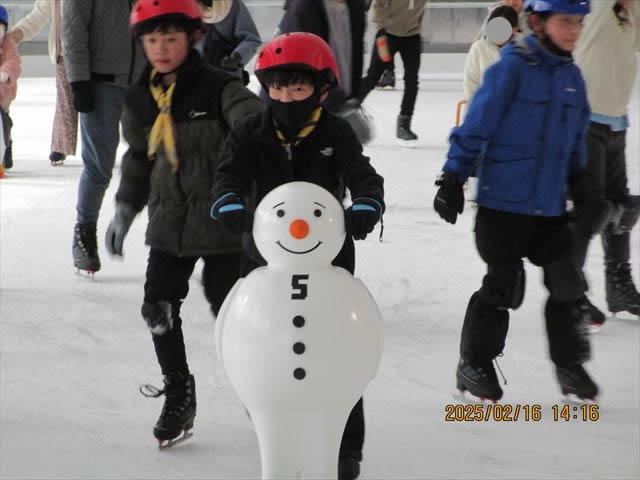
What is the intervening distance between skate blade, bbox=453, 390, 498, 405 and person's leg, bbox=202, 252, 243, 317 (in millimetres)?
857

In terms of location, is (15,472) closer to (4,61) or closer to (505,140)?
(505,140)

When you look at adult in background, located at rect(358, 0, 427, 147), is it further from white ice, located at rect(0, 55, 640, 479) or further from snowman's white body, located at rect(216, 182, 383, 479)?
snowman's white body, located at rect(216, 182, 383, 479)

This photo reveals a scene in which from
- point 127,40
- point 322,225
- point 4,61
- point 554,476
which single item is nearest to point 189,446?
point 554,476

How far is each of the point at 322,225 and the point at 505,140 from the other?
1.44 meters

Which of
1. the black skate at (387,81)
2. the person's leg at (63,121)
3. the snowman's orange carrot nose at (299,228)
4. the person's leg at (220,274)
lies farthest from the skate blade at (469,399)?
the black skate at (387,81)

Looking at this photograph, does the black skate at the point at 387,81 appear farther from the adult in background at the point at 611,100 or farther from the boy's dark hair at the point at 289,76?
the boy's dark hair at the point at 289,76

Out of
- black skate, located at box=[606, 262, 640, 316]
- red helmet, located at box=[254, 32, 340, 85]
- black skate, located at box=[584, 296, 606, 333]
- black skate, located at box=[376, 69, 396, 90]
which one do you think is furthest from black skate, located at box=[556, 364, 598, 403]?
black skate, located at box=[376, 69, 396, 90]

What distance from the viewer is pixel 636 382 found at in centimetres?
343

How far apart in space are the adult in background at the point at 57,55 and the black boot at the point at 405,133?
9.00ft

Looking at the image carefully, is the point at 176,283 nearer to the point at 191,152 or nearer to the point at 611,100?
the point at 191,152

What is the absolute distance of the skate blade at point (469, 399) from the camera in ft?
10.6

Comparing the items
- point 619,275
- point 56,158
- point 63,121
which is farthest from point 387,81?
point 619,275

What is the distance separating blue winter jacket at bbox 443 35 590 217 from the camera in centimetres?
308
